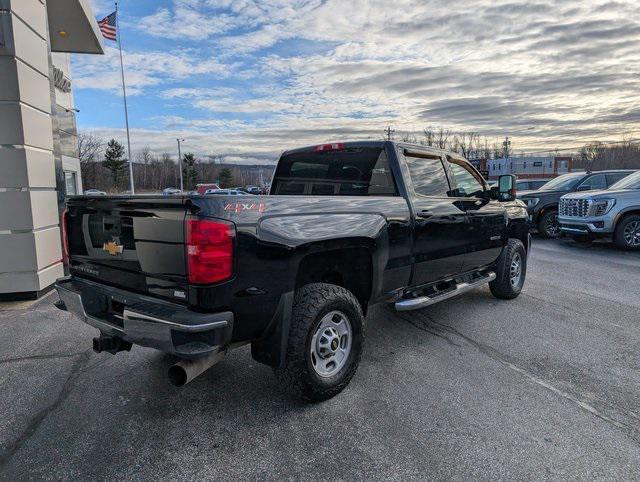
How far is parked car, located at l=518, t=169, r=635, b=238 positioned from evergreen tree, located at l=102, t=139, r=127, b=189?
7688cm

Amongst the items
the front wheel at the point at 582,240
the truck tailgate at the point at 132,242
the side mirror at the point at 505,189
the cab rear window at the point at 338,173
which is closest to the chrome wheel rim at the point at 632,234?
the front wheel at the point at 582,240

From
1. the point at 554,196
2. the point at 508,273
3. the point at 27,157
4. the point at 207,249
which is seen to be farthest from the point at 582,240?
the point at 27,157

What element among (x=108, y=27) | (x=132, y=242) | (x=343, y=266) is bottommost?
(x=343, y=266)

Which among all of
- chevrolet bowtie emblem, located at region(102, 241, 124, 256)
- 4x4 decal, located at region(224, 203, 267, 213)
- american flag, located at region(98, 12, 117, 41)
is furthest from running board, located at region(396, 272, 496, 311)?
american flag, located at region(98, 12, 117, 41)

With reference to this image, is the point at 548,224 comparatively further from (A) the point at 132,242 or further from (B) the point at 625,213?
(A) the point at 132,242

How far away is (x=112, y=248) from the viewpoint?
9.94ft

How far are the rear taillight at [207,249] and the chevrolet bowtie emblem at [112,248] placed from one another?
0.77m

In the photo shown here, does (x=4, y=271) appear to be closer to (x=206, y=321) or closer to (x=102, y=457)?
(x=102, y=457)

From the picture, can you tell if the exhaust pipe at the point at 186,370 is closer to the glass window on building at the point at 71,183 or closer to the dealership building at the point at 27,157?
the dealership building at the point at 27,157

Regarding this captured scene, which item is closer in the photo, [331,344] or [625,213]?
[331,344]

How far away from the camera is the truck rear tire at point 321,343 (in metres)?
2.93

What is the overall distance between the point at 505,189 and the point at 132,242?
4.34 metres

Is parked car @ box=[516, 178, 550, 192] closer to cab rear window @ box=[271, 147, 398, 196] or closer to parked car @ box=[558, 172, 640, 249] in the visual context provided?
parked car @ box=[558, 172, 640, 249]

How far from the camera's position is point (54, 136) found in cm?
707
